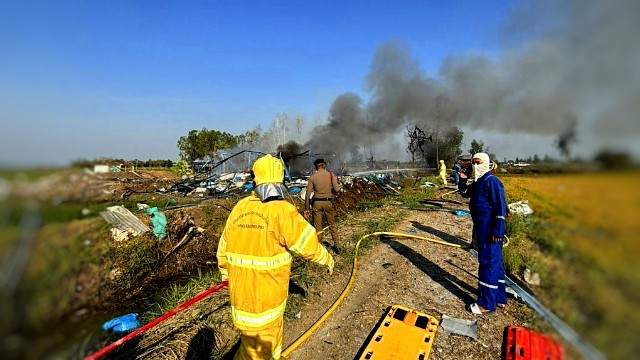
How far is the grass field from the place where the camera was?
636mm

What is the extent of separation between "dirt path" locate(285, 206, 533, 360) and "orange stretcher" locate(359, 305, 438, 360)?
0.14 meters

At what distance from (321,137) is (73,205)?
1351 inches

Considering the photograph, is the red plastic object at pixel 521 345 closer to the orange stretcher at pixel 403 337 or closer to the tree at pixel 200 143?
the orange stretcher at pixel 403 337

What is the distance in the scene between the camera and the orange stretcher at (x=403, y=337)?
3900 millimetres

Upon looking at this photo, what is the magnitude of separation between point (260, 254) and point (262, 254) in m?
0.02

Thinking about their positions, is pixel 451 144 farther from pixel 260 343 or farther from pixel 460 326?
pixel 260 343

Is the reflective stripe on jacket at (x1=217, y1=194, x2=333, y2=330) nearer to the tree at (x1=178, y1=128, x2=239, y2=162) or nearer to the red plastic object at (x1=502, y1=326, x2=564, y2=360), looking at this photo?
the red plastic object at (x1=502, y1=326, x2=564, y2=360)

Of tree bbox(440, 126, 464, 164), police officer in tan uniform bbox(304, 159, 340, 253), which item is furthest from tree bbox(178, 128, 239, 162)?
police officer in tan uniform bbox(304, 159, 340, 253)

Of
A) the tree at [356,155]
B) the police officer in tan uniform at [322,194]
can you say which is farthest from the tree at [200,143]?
the police officer in tan uniform at [322,194]

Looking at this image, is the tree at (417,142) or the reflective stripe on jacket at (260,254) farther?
the tree at (417,142)

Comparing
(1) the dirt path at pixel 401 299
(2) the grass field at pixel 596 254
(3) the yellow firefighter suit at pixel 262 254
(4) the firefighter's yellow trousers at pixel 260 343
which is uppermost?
(2) the grass field at pixel 596 254

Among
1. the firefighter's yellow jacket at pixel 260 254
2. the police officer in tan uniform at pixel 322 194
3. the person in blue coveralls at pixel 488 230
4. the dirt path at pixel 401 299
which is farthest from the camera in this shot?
the police officer in tan uniform at pixel 322 194

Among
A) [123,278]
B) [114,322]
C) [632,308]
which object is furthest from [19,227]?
[123,278]

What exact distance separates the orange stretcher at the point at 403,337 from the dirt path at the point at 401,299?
0.45ft
